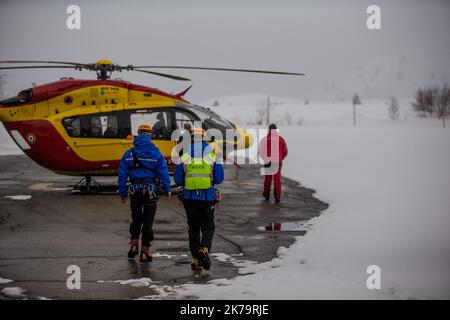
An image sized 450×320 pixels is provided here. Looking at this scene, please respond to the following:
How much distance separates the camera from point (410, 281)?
712 centimetres

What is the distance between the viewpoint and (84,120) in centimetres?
1625

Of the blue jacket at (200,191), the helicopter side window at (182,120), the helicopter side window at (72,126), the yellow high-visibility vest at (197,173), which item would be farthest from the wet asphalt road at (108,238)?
the helicopter side window at (182,120)

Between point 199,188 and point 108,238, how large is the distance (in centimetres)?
288

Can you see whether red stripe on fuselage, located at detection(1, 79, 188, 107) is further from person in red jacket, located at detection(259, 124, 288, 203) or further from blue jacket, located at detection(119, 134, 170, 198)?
blue jacket, located at detection(119, 134, 170, 198)

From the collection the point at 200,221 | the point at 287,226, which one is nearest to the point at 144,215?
the point at 200,221

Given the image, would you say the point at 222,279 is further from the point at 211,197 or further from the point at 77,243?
the point at 77,243

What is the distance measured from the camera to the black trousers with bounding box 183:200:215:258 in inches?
330

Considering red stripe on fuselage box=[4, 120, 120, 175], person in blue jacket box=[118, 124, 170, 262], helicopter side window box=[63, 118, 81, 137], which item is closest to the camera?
person in blue jacket box=[118, 124, 170, 262]

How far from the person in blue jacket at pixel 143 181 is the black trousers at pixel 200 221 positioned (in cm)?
66

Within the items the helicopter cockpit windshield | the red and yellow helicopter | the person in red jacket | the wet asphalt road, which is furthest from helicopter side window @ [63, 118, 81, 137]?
the person in red jacket

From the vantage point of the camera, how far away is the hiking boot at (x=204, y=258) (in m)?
8.23

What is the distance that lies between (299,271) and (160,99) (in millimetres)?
9324

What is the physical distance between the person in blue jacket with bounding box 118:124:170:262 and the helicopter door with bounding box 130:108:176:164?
733cm
